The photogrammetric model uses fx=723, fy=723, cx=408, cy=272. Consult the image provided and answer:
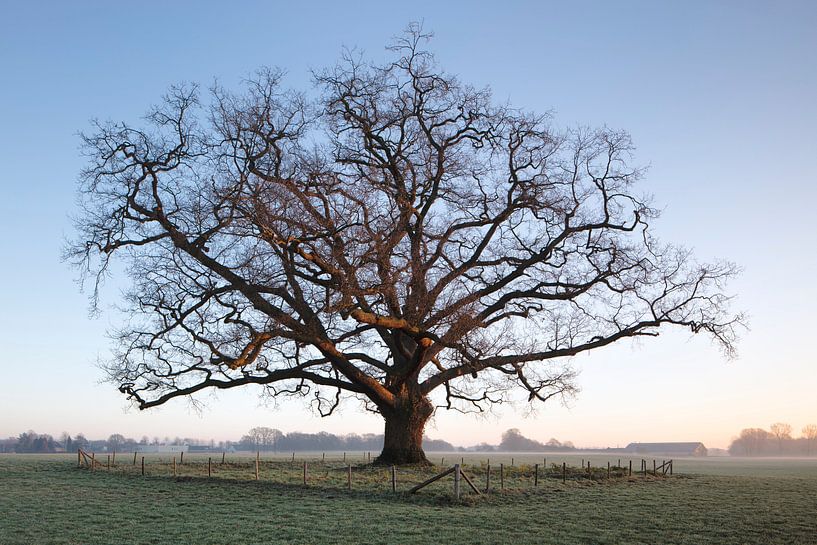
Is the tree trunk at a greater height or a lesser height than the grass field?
greater

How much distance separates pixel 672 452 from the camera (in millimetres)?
150125

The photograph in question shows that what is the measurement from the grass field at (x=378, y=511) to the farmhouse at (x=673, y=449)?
407 ft

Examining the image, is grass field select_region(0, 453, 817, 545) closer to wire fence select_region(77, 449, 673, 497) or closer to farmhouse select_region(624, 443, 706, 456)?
wire fence select_region(77, 449, 673, 497)

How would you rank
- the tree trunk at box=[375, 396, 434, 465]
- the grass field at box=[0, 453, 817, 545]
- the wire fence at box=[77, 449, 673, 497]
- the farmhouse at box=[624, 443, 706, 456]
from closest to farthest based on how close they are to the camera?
the grass field at box=[0, 453, 817, 545] < the wire fence at box=[77, 449, 673, 497] < the tree trunk at box=[375, 396, 434, 465] < the farmhouse at box=[624, 443, 706, 456]

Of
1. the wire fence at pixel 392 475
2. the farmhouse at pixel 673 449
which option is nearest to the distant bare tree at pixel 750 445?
the farmhouse at pixel 673 449

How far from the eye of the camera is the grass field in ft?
58.0

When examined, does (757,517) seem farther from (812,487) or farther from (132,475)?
(132,475)

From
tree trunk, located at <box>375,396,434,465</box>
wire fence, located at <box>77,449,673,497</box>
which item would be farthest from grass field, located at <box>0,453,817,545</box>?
tree trunk, located at <box>375,396,434,465</box>

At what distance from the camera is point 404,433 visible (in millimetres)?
33312

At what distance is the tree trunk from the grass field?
59.0 inches

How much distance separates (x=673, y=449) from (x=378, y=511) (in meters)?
146

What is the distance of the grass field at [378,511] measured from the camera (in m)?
17.7

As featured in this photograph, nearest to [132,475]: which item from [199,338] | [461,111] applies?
[199,338]

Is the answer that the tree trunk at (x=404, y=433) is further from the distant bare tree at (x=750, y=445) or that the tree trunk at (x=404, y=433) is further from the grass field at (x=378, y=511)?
the distant bare tree at (x=750, y=445)
